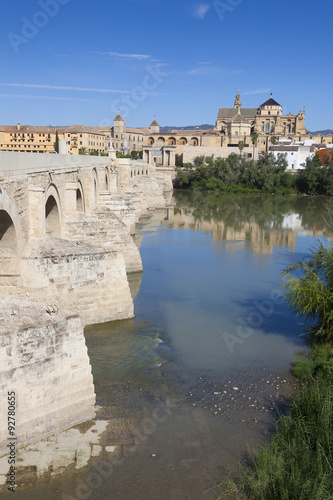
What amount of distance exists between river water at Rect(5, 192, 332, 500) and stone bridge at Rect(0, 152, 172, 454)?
71 centimetres

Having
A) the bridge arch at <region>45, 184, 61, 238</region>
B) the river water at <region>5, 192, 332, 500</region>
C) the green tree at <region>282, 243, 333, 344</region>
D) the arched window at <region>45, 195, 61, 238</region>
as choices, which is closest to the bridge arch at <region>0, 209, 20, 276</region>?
the river water at <region>5, 192, 332, 500</region>

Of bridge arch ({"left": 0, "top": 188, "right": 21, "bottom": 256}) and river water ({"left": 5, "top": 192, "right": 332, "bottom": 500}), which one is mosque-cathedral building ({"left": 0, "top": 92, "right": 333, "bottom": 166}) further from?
bridge arch ({"left": 0, "top": 188, "right": 21, "bottom": 256})

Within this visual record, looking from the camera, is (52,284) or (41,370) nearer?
(41,370)

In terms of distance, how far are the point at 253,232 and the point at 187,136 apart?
59.2 m

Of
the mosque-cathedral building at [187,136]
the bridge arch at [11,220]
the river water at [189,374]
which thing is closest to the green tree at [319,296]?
the river water at [189,374]

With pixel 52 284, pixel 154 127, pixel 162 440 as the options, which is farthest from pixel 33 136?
pixel 162 440

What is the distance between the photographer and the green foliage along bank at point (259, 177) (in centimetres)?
5044

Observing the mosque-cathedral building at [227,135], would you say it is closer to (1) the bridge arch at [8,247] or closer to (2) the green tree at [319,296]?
(2) the green tree at [319,296]

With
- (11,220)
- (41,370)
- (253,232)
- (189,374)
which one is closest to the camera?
(41,370)

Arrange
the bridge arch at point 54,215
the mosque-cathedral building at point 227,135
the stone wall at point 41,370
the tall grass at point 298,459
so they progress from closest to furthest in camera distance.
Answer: the tall grass at point 298,459
the stone wall at point 41,370
the bridge arch at point 54,215
the mosque-cathedral building at point 227,135

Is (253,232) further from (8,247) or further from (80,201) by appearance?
(8,247)

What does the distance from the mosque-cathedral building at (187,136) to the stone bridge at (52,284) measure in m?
37.9

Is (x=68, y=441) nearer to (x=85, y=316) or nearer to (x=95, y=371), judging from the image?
(x=95, y=371)

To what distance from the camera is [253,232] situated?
2594 cm
